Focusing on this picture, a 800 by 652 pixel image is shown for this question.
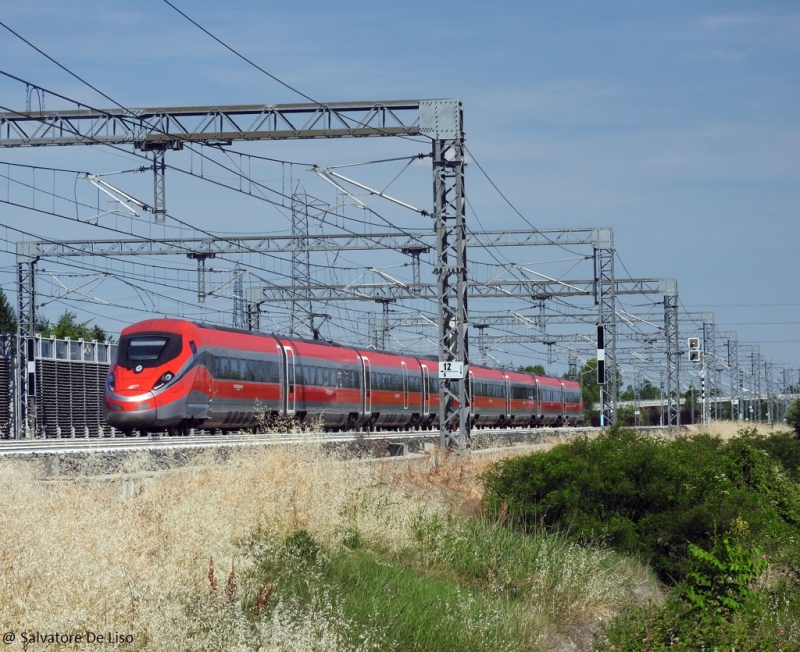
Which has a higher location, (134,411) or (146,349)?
(146,349)

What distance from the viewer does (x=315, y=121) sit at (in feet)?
81.8

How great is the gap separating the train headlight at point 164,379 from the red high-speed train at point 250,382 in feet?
0.08

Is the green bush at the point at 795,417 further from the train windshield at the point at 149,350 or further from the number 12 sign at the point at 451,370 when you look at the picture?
the train windshield at the point at 149,350

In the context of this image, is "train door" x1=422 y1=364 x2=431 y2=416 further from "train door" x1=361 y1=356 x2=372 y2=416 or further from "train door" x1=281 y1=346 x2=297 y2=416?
"train door" x1=281 y1=346 x2=297 y2=416

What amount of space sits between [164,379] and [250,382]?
393 cm

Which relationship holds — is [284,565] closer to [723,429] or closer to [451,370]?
[451,370]

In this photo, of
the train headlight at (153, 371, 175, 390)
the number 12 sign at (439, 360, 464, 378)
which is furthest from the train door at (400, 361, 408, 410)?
the number 12 sign at (439, 360, 464, 378)

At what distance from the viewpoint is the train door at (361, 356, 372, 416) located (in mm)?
40344

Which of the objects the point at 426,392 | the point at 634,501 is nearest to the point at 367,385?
the point at 426,392

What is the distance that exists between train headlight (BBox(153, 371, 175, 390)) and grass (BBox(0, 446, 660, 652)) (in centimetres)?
1271

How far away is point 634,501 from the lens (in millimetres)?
16781

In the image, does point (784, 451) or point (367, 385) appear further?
point (367, 385)

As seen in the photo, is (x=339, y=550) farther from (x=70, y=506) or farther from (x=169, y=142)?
(x=169, y=142)

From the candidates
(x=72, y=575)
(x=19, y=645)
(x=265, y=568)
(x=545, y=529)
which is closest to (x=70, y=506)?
(x=265, y=568)
